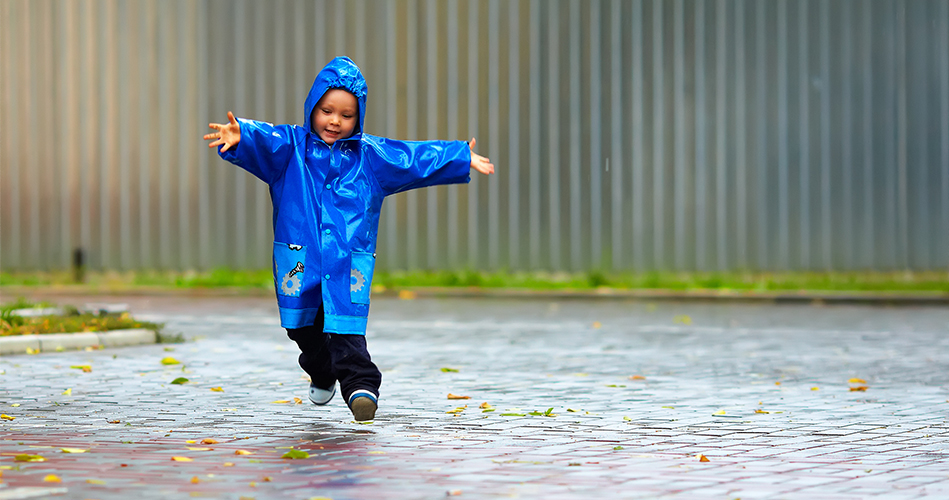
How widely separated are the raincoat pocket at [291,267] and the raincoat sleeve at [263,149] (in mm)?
373

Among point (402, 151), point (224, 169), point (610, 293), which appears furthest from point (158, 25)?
point (402, 151)

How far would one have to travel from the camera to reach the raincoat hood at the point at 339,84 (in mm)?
6520

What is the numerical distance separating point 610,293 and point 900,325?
17.6 ft

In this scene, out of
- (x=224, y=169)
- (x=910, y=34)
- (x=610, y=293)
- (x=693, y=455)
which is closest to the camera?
(x=693, y=455)

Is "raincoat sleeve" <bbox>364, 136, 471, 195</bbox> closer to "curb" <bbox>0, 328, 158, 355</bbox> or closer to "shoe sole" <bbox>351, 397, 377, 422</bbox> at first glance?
"shoe sole" <bbox>351, 397, 377, 422</bbox>

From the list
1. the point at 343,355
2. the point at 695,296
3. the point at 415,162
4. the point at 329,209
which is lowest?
the point at 695,296

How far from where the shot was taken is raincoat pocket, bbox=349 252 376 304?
646 cm

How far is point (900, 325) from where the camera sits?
13914 mm

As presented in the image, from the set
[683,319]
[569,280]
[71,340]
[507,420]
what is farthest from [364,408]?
[569,280]

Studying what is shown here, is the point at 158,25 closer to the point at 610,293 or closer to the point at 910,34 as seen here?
the point at 610,293

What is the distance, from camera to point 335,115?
21.5 ft

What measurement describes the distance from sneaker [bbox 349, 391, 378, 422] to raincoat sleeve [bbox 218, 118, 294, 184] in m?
1.11

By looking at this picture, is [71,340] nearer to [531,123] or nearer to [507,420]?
[507,420]

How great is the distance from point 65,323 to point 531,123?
35.1ft
